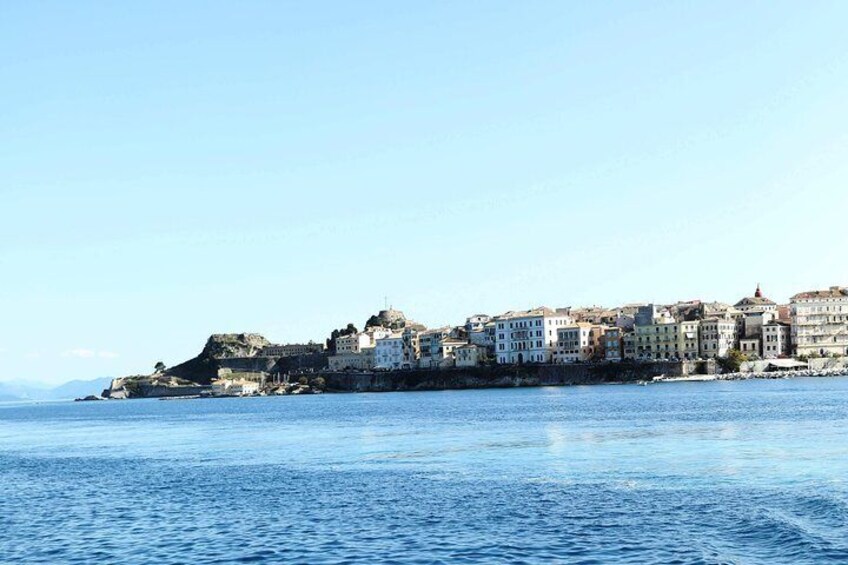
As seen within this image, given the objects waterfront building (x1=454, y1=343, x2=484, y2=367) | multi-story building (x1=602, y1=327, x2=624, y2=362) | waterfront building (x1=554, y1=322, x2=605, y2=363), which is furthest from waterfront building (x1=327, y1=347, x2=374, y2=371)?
multi-story building (x1=602, y1=327, x2=624, y2=362)

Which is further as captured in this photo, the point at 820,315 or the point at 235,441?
the point at 820,315

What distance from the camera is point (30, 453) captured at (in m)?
61.1

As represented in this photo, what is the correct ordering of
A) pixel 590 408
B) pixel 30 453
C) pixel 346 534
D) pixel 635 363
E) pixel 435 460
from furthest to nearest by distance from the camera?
1. pixel 635 363
2. pixel 590 408
3. pixel 30 453
4. pixel 435 460
5. pixel 346 534

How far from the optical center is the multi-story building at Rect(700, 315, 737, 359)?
151750mm

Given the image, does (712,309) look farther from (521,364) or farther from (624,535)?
(624,535)

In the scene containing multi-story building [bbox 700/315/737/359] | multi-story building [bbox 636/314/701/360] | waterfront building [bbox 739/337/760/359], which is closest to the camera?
multi-story building [bbox 700/315/737/359]


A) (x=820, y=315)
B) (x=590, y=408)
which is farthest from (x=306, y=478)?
(x=820, y=315)

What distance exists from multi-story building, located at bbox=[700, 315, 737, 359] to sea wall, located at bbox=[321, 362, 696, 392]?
466 centimetres

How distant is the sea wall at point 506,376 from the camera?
150500mm

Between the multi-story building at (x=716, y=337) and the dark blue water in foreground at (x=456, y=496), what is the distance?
9111 centimetres

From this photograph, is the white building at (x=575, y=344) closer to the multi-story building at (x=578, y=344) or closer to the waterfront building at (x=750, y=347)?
the multi-story building at (x=578, y=344)

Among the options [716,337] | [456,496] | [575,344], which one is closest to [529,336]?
[575,344]

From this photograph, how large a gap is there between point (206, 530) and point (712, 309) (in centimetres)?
14677

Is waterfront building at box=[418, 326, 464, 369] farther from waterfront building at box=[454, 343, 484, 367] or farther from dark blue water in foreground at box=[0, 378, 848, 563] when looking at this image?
dark blue water in foreground at box=[0, 378, 848, 563]
